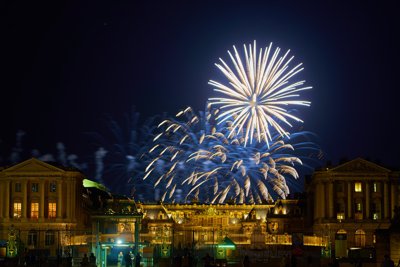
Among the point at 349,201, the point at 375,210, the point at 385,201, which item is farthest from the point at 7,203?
the point at 385,201

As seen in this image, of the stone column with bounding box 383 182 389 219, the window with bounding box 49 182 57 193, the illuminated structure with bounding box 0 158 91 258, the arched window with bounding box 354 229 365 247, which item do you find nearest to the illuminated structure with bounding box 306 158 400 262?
the stone column with bounding box 383 182 389 219

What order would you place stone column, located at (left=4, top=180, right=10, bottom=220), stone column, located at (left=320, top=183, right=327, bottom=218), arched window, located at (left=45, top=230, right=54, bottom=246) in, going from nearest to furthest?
arched window, located at (left=45, top=230, right=54, bottom=246)
stone column, located at (left=4, top=180, right=10, bottom=220)
stone column, located at (left=320, top=183, right=327, bottom=218)

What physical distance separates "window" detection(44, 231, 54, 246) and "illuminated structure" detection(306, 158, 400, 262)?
35161 mm

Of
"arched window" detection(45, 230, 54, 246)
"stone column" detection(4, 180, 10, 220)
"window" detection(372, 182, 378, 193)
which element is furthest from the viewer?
"window" detection(372, 182, 378, 193)

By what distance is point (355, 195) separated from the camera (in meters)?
112

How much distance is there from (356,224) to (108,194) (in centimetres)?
4767

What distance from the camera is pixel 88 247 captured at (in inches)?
3130

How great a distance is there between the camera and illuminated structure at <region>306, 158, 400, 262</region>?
360 ft

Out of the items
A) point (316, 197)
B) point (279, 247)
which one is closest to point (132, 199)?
point (316, 197)

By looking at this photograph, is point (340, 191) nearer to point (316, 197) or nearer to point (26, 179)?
point (316, 197)

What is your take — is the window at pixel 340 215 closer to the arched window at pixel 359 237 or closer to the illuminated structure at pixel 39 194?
the arched window at pixel 359 237

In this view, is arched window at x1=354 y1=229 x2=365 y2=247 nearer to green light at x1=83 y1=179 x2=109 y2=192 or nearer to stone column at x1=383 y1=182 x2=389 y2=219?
stone column at x1=383 y1=182 x2=389 y2=219

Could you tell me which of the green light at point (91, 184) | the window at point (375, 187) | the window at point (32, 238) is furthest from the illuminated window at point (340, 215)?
the green light at point (91, 184)

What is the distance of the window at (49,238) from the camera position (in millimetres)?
103069
